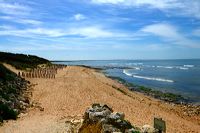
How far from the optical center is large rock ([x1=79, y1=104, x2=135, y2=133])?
40.4 feet

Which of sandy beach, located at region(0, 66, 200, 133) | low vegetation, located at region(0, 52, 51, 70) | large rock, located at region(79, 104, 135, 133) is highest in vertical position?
low vegetation, located at region(0, 52, 51, 70)

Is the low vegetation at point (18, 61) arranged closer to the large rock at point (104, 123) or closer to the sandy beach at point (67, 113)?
the sandy beach at point (67, 113)

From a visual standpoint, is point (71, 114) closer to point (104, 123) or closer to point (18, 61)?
point (104, 123)

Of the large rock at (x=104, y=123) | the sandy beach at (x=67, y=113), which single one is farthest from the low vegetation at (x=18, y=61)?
the large rock at (x=104, y=123)

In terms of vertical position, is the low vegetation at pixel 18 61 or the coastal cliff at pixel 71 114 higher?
the low vegetation at pixel 18 61

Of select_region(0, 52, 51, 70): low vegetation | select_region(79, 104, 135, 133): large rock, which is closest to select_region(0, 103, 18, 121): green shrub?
select_region(79, 104, 135, 133): large rock

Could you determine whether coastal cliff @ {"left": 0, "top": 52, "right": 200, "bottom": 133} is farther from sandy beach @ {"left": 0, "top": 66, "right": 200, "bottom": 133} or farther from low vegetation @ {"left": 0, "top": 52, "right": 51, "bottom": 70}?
low vegetation @ {"left": 0, "top": 52, "right": 51, "bottom": 70}

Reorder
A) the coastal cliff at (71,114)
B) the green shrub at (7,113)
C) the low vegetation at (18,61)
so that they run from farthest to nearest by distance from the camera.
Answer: the low vegetation at (18,61) < the green shrub at (7,113) < the coastal cliff at (71,114)

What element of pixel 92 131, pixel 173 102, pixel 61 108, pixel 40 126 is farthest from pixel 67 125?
pixel 173 102

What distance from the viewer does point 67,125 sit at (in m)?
17.1

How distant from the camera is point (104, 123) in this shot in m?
12.6

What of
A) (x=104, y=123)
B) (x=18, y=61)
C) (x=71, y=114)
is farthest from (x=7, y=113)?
(x=18, y=61)

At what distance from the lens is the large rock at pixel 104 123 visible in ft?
40.4

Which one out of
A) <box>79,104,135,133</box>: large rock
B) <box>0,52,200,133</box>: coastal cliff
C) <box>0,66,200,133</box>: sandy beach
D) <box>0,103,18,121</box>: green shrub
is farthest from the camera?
<box>0,103,18,121</box>: green shrub
